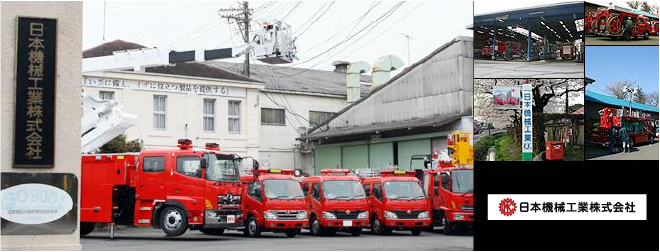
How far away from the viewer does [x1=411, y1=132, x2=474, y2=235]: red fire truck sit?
23766 mm

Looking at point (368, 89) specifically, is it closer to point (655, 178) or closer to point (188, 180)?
point (188, 180)

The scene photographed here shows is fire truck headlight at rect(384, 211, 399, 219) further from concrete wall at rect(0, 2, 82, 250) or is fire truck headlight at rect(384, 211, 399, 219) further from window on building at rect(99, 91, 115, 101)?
concrete wall at rect(0, 2, 82, 250)

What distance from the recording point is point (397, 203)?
2412 centimetres

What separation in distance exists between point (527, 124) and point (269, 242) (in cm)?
620

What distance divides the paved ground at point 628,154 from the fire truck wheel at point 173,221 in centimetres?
875

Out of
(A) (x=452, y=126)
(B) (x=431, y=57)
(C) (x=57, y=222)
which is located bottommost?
(C) (x=57, y=222)

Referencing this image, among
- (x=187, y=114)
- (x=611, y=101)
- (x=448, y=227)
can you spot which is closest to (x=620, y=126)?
(x=611, y=101)

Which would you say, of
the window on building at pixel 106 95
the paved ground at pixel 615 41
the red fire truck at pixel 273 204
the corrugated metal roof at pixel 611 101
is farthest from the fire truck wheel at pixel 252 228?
the paved ground at pixel 615 41

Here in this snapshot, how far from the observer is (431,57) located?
27.0 meters

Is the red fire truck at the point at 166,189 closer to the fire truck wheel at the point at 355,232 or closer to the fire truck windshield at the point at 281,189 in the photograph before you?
the fire truck windshield at the point at 281,189

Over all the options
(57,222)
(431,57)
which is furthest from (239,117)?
(57,222)

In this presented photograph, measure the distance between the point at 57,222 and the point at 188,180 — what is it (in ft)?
24.3

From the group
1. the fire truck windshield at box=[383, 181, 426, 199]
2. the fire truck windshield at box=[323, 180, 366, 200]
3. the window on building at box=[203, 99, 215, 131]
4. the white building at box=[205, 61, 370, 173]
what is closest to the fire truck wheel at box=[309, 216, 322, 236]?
the fire truck windshield at box=[323, 180, 366, 200]

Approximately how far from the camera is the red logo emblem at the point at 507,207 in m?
18.4
